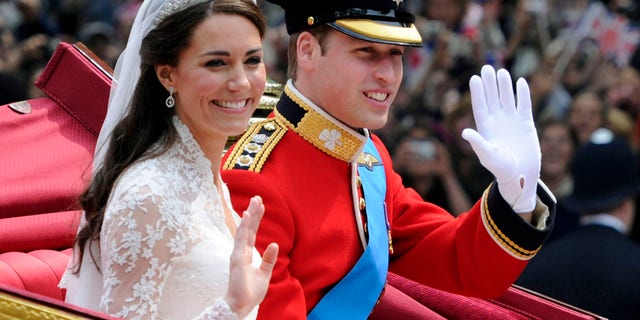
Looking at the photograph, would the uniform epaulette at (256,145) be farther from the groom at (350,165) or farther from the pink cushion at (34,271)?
the pink cushion at (34,271)

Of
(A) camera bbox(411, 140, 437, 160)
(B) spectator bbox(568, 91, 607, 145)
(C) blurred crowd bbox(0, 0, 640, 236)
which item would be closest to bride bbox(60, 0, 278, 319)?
(A) camera bbox(411, 140, 437, 160)

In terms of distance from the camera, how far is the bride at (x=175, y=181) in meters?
2.75

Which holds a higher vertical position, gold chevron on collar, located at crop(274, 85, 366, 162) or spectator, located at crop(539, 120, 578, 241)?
gold chevron on collar, located at crop(274, 85, 366, 162)

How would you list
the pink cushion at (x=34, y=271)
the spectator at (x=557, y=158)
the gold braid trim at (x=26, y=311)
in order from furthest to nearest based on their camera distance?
the spectator at (x=557, y=158) < the pink cushion at (x=34, y=271) < the gold braid trim at (x=26, y=311)

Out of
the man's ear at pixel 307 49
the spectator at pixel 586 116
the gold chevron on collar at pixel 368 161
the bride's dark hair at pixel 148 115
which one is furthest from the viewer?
the spectator at pixel 586 116

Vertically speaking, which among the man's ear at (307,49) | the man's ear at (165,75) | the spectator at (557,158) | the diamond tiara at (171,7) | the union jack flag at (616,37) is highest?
the diamond tiara at (171,7)

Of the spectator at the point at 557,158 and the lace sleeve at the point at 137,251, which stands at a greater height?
the lace sleeve at the point at 137,251

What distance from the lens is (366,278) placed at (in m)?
3.38

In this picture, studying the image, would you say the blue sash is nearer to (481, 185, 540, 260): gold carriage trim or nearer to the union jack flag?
(481, 185, 540, 260): gold carriage trim

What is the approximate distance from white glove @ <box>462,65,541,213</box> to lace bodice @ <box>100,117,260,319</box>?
0.82 metres

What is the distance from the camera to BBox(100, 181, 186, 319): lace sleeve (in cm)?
275

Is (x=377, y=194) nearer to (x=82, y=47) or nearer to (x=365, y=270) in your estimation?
(x=365, y=270)

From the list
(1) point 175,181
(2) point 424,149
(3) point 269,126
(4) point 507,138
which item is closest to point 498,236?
(4) point 507,138

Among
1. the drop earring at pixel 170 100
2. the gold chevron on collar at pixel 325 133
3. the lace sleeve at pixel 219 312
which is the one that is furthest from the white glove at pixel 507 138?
the lace sleeve at pixel 219 312
